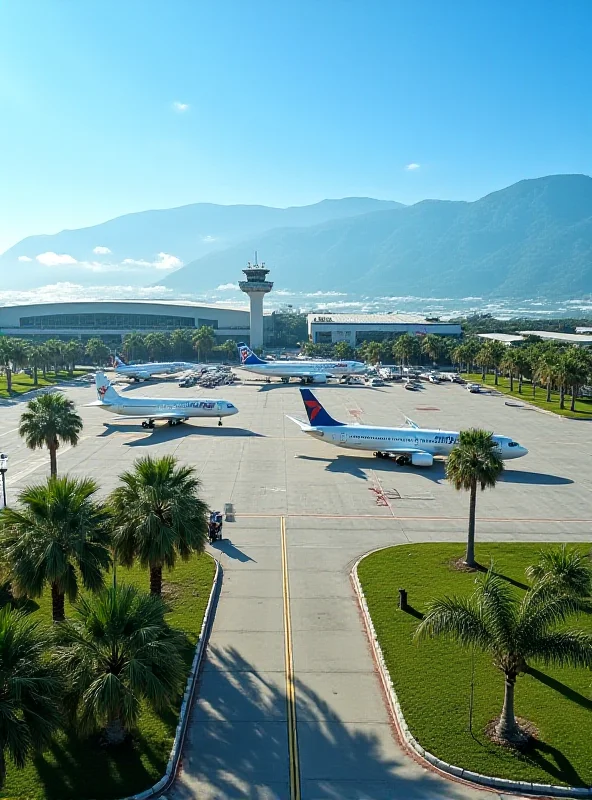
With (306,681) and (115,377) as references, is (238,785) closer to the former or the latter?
(306,681)

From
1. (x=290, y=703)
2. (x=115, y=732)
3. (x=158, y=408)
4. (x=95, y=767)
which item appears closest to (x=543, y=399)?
(x=158, y=408)

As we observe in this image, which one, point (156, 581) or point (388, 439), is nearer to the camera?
point (156, 581)

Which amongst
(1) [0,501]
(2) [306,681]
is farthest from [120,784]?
(1) [0,501]

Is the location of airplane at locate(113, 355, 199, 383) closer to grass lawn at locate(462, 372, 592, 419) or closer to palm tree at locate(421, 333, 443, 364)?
palm tree at locate(421, 333, 443, 364)

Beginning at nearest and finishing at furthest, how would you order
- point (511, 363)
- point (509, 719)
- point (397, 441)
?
point (509, 719) → point (397, 441) → point (511, 363)

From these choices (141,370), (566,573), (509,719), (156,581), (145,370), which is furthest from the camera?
(145,370)

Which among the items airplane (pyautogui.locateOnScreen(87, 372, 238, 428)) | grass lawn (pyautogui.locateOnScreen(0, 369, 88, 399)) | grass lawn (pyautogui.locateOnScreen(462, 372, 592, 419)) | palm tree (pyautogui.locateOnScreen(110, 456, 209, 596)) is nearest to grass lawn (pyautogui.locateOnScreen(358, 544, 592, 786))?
palm tree (pyautogui.locateOnScreen(110, 456, 209, 596))

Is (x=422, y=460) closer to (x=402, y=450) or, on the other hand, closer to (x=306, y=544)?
(x=402, y=450)

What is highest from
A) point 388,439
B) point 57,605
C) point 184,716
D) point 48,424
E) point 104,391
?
point 48,424
